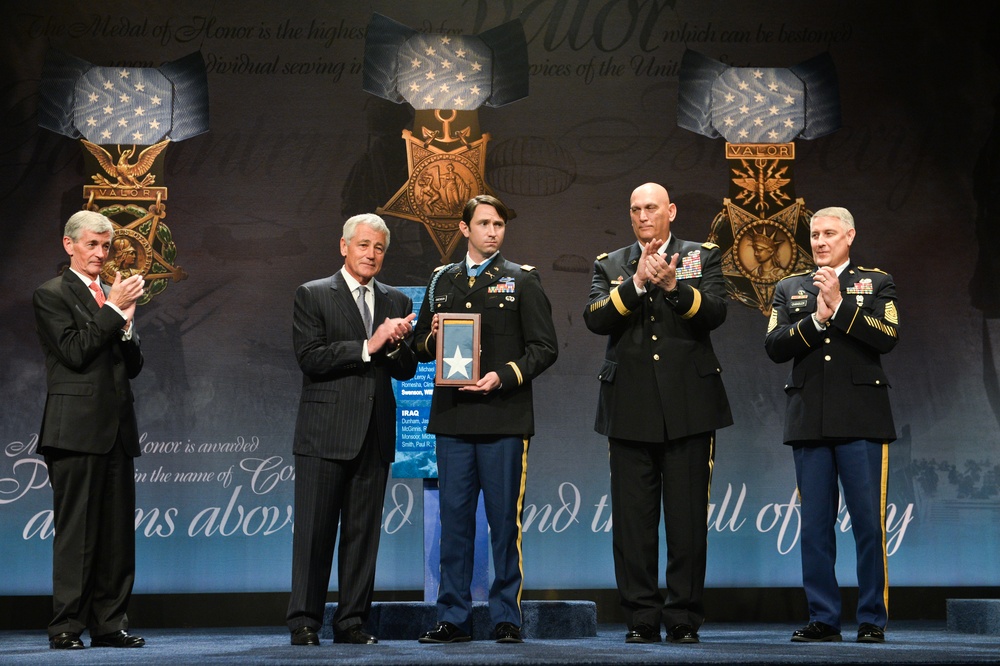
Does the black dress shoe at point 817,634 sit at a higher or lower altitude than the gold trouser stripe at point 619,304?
lower

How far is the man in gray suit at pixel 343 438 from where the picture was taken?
385cm

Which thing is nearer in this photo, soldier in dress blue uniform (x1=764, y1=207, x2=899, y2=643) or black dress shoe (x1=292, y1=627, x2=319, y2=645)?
black dress shoe (x1=292, y1=627, x2=319, y2=645)

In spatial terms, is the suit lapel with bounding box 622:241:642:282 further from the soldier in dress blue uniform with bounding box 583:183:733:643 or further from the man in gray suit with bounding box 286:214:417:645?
the man in gray suit with bounding box 286:214:417:645

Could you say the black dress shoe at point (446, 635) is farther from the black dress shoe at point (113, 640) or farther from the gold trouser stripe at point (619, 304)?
the gold trouser stripe at point (619, 304)

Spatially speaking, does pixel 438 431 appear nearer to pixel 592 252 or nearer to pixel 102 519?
pixel 102 519

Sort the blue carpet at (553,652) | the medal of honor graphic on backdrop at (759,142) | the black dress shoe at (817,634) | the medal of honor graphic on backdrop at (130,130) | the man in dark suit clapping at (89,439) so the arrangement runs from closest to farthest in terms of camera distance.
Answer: the blue carpet at (553,652) < the black dress shoe at (817,634) < the man in dark suit clapping at (89,439) < the medal of honor graphic on backdrop at (130,130) < the medal of honor graphic on backdrop at (759,142)

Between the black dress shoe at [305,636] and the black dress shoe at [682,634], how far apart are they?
135cm

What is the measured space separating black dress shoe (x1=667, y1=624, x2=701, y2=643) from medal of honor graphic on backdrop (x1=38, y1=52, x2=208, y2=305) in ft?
11.0

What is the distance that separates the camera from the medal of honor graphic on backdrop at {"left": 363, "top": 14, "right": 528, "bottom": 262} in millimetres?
5676

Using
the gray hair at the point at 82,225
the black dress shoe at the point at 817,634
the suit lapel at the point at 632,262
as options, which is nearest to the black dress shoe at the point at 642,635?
the black dress shoe at the point at 817,634

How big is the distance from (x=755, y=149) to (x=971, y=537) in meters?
2.52

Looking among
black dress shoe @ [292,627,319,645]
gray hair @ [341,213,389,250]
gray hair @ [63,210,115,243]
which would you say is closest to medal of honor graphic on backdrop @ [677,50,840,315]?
gray hair @ [341,213,389,250]

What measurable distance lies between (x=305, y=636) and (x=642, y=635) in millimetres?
1275

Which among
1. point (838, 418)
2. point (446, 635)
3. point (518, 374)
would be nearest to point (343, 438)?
point (518, 374)
